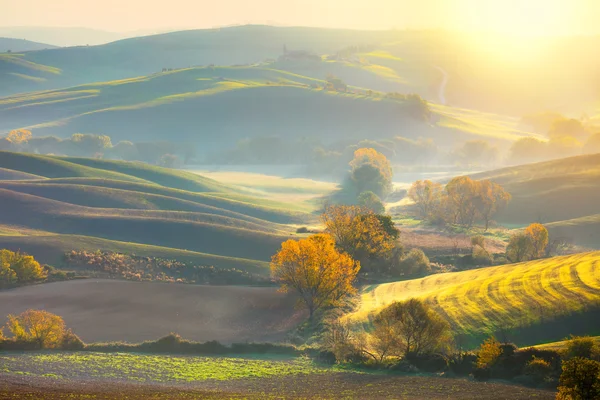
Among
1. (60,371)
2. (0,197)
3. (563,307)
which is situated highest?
(0,197)

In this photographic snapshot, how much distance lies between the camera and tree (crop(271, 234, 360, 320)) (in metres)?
61.4

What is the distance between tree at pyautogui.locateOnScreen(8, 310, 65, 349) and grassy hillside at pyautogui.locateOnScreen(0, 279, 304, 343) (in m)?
3.34

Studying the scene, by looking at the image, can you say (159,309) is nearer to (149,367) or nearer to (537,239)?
(149,367)

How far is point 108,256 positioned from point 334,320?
32713 mm

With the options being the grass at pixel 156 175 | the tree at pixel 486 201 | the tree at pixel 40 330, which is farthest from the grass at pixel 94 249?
the grass at pixel 156 175

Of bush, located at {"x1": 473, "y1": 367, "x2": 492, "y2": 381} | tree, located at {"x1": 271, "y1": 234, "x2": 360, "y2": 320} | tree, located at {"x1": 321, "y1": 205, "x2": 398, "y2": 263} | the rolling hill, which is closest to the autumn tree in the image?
the rolling hill

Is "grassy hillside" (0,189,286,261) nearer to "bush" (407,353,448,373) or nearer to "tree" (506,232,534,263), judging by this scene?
"tree" (506,232,534,263)

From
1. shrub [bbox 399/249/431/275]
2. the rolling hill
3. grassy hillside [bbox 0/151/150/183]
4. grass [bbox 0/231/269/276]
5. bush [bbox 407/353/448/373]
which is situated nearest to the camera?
bush [bbox 407/353/448/373]

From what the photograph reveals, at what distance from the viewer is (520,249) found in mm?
83938

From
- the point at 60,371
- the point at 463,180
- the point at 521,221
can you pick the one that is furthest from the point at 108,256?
the point at 521,221

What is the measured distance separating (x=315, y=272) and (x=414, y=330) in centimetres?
1842

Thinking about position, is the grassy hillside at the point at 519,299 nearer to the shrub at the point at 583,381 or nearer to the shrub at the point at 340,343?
the shrub at the point at 340,343

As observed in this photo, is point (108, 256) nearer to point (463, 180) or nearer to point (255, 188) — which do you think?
point (463, 180)

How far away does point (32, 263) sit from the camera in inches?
2650
